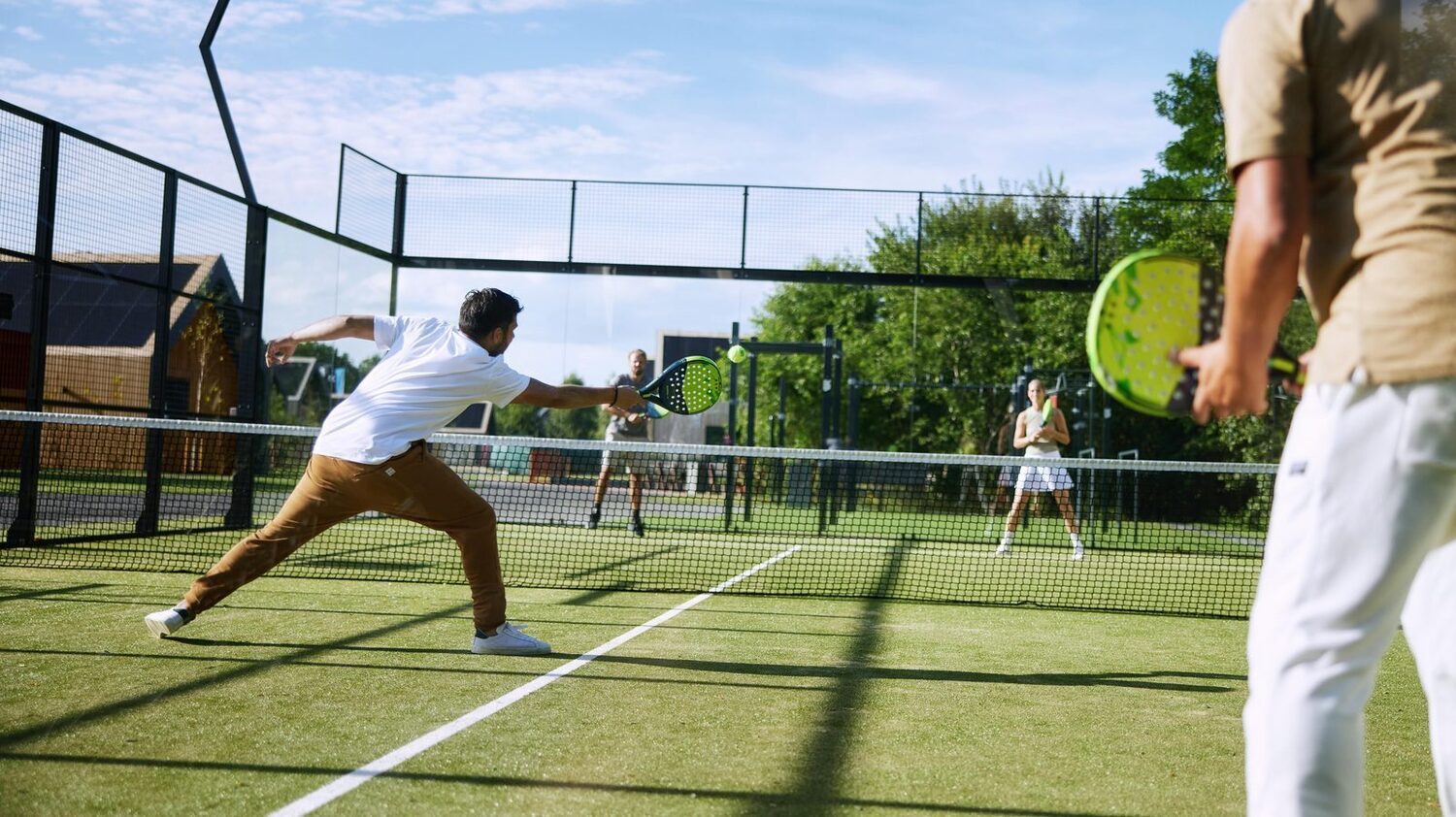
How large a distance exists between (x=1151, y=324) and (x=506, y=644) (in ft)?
13.1

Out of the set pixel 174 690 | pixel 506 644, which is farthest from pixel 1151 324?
pixel 506 644

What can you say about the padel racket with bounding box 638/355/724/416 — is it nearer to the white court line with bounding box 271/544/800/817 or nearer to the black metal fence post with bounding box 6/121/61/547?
the white court line with bounding box 271/544/800/817

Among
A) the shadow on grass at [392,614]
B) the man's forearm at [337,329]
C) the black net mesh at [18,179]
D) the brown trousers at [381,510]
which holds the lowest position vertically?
the shadow on grass at [392,614]

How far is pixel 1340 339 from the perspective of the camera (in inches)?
78.4

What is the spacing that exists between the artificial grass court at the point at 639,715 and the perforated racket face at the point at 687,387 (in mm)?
1139

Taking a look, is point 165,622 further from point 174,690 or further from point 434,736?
point 434,736

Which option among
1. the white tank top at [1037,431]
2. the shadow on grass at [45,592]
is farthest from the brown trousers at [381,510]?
the white tank top at [1037,431]

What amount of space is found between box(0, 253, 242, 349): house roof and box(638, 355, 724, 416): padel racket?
18.9 feet

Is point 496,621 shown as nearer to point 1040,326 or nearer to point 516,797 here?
point 516,797

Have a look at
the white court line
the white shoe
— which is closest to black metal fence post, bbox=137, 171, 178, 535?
the white shoe

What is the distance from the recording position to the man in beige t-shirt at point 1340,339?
1901 millimetres

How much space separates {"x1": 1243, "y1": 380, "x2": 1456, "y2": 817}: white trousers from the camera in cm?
189

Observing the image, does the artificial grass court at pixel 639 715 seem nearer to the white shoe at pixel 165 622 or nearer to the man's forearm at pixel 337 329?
the white shoe at pixel 165 622

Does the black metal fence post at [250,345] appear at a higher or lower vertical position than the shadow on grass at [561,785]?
higher
